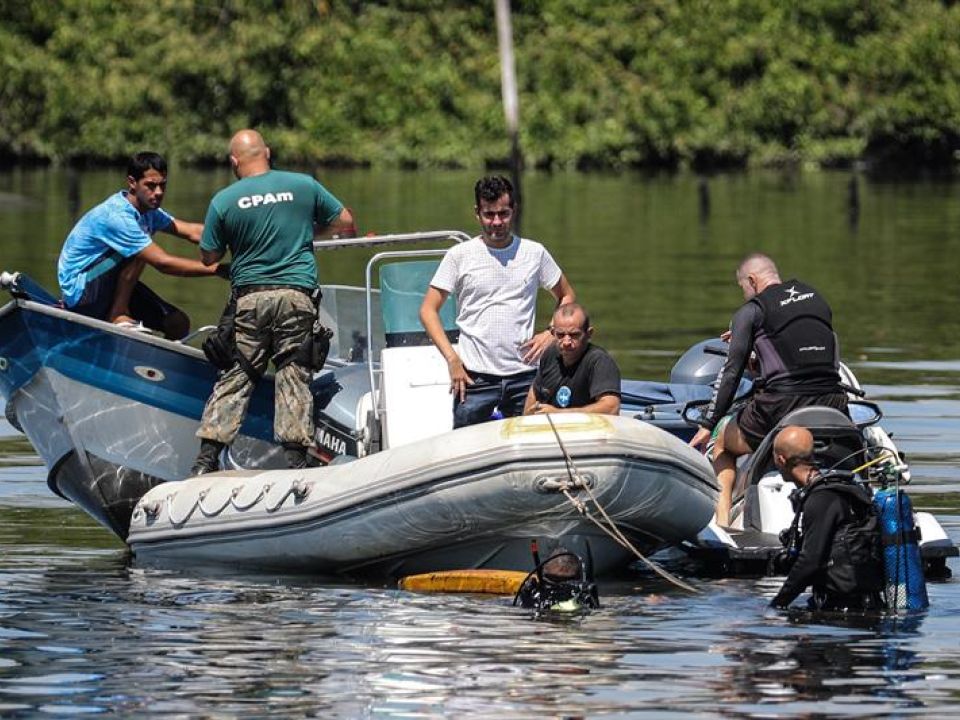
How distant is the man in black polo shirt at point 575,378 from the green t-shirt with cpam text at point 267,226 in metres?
1.44

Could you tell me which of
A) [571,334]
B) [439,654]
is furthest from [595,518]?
[439,654]

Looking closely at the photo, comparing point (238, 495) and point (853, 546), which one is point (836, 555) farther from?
point (238, 495)

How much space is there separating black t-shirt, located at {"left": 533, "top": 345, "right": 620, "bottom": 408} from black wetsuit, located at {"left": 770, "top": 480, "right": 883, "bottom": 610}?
1.47 meters

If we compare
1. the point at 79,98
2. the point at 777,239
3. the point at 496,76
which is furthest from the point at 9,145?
the point at 777,239

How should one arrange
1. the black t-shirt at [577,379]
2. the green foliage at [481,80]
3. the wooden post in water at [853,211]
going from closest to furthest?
the black t-shirt at [577,379] → the wooden post in water at [853,211] → the green foliage at [481,80]

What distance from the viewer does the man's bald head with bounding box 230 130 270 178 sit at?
40.8 feet

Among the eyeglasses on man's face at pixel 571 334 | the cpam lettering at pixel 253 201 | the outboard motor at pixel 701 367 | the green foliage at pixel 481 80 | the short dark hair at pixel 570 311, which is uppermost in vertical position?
the green foliage at pixel 481 80

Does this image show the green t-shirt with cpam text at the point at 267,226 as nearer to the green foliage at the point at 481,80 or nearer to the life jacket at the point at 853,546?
the life jacket at the point at 853,546

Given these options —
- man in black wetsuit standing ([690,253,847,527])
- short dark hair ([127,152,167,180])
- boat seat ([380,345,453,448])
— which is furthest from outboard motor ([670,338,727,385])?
short dark hair ([127,152,167,180])

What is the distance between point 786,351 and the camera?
40.7 feet

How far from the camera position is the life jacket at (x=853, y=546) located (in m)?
10.7

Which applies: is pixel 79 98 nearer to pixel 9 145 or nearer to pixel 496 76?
pixel 9 145

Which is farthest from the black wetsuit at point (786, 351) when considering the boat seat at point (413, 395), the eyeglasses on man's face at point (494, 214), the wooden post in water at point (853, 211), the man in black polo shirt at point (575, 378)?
the wooden post in water at point (853, 211)

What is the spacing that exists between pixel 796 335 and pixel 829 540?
6.71 feet
